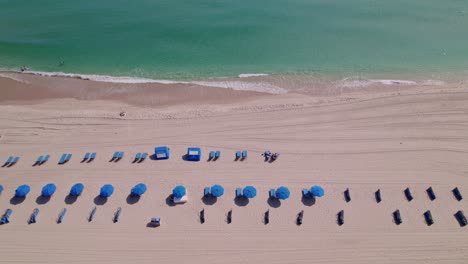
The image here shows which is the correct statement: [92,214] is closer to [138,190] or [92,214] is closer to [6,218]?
[138,190]

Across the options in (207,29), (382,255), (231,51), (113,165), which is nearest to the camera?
(382,255)

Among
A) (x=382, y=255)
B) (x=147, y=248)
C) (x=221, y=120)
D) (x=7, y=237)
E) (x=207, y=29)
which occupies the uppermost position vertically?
(x=207, y=29)

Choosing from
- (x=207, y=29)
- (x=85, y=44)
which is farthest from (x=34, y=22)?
(x=207, y=29)

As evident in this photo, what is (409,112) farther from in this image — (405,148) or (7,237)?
(7,237)

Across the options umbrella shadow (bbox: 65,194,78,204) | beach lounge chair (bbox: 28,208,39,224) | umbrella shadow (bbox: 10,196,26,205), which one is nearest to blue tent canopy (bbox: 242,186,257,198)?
umbrella shadow (bbox: 65,194,78,204)

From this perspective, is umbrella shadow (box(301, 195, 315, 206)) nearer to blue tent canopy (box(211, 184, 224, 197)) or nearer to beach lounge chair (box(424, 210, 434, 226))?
Result: blue tent canopy (box(211, 184, 224, 197))

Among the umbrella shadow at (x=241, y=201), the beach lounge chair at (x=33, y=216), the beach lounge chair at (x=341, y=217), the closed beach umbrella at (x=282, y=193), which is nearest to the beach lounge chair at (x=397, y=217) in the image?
the beach lounge chair at (x=341, y=217)
